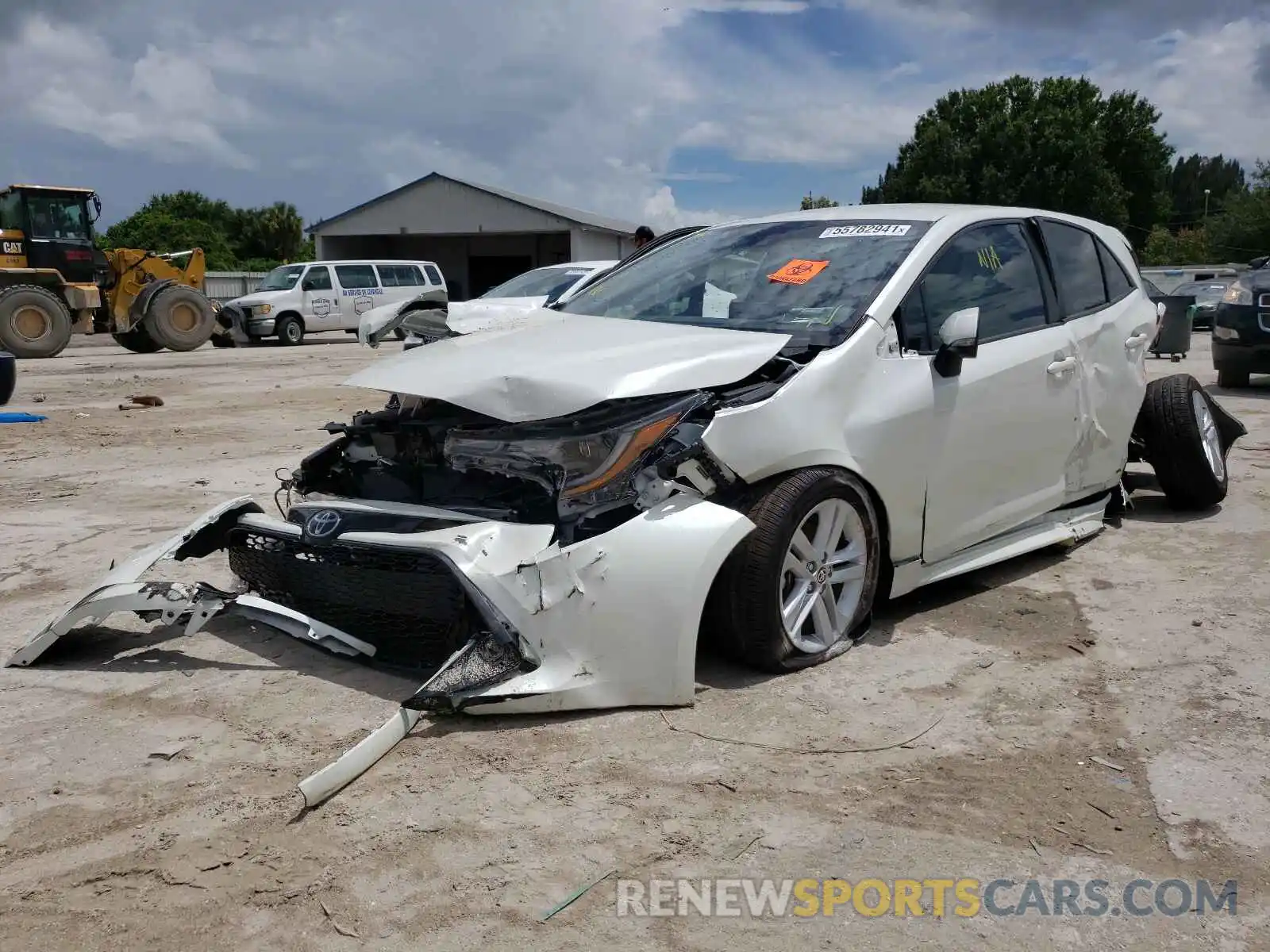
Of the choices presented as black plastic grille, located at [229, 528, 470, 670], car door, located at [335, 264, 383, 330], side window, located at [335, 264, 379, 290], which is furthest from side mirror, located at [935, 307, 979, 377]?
side window, located at [335, 264, 379, 290]

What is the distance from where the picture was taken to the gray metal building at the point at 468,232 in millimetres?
39344

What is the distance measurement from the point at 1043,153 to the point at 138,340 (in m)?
47.0

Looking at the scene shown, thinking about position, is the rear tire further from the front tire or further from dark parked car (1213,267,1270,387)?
dark parked car (1213,267,1270,387)

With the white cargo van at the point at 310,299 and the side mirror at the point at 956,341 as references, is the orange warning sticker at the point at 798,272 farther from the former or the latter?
the white cargo van at the point at 310,299

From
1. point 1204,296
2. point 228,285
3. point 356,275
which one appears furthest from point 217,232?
Answer: point 1204,296

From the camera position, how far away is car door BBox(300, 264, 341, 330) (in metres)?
24.2

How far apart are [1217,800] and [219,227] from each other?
7080 centimetres

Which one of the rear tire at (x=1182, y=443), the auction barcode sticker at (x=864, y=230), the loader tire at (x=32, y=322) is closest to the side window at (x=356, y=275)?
the loader tire at (x=32, y=322)

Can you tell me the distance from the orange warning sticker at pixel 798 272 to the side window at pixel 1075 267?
133 cm

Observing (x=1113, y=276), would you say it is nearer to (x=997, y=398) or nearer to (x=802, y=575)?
(x=997, y=398)

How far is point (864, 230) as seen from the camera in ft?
15.0

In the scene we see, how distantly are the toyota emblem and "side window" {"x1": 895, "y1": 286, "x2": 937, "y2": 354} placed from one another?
2.16m

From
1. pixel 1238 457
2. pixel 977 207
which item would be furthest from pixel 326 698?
pixel 1238 457

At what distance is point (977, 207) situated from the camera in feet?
16.1
